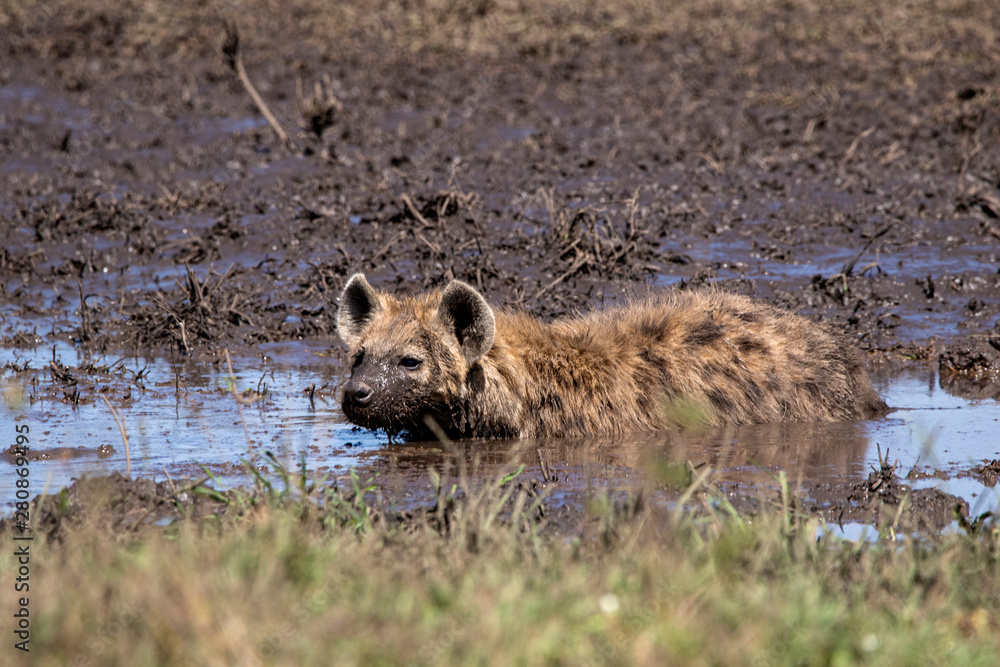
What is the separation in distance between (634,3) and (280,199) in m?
8.00

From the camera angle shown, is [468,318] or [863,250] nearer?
[468,318]

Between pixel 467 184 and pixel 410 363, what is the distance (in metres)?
5.31

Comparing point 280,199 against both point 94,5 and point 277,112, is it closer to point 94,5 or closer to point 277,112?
point 277,112

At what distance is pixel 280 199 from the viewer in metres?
10.7

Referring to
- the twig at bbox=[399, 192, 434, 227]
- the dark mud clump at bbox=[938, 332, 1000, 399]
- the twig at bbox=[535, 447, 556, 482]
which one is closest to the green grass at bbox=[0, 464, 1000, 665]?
the twig at bbox=[535, 447, 556, 482]

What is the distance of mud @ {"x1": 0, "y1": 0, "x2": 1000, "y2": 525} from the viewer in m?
8.15

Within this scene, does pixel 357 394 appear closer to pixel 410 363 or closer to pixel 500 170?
pixel 410 363

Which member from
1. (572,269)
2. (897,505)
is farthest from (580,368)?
A: (572,269)

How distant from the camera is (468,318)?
5875 mm

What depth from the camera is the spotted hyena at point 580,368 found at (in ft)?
19.2

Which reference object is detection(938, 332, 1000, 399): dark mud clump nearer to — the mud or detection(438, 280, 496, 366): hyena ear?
the mud

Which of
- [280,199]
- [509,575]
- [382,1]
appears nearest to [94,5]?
[382,1]

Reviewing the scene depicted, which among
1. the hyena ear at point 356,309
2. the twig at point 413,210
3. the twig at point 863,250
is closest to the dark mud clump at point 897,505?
the hyena ear at point 356,309

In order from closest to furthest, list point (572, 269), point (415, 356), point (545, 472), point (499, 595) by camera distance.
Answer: point (499, 595)
point (545, 472)
point (415, 356)
point (572, 269)
